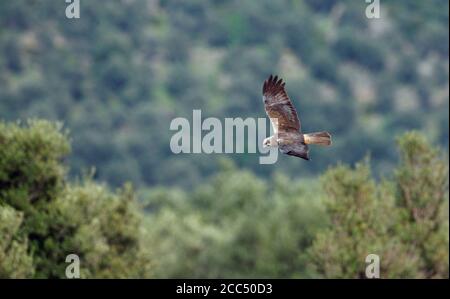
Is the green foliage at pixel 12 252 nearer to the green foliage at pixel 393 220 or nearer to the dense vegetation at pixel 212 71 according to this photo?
the green foliage at pixel 393 220

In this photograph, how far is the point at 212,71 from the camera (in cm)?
17450

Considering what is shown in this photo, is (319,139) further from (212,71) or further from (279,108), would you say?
(212,71)

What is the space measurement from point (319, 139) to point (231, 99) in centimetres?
13900

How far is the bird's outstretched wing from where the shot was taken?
22.7 metres

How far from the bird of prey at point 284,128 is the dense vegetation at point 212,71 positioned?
117 m

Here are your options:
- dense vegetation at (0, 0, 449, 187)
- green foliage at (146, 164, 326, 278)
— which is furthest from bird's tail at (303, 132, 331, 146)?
dense vegetation at (0, 0, 449, 187)

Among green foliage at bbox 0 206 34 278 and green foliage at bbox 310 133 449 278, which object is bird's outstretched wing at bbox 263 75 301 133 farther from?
green foliage at bbox 310 133 449 278

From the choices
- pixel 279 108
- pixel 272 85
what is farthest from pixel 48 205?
pixel 279 108

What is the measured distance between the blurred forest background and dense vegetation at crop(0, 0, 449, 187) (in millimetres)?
195

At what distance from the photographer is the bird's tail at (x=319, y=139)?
2208 centimetres

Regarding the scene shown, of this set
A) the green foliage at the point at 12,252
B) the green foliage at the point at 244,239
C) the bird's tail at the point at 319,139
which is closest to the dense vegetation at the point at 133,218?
the green foliage at the point at 12,252

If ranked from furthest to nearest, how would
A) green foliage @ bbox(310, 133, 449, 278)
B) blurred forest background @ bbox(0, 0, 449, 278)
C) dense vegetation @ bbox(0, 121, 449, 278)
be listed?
blurred forest background @ bbox(0, 0, 449, 278), green foliage @ bbox(310, 133, 449, 278), dense vegetation @ bbox(0, 121, 449, 278)

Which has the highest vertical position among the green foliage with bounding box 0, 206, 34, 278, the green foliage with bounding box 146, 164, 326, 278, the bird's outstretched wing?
the green foliage with bounding box 146, 164, 326, 278

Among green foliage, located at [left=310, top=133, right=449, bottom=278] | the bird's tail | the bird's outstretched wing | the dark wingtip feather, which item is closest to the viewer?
the bird's tail
